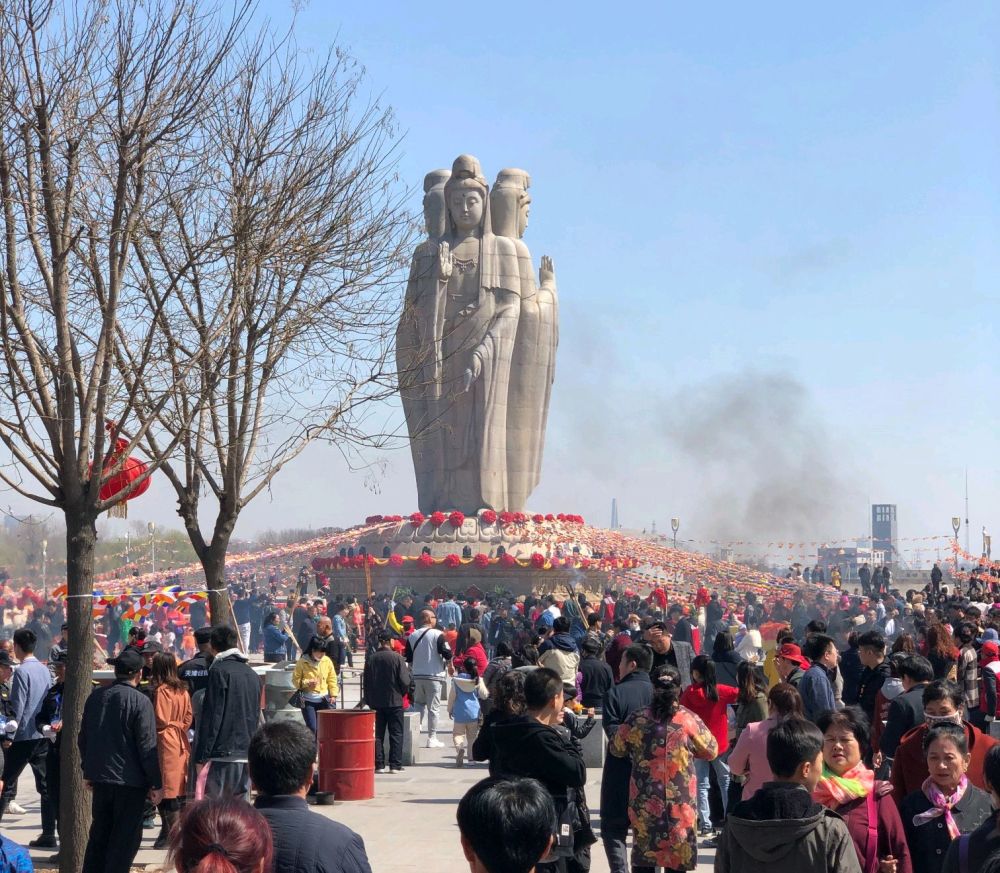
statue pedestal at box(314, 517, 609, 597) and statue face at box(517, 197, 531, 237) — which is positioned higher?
statue face at box(517, 197, 531, 237)

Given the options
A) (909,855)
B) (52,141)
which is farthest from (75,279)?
(909,855)

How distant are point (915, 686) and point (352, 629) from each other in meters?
21.5

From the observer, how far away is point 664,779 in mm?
7359

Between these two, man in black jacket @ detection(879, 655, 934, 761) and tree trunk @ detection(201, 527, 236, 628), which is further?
tree trunk @ detection(201, 527, 236, 628)

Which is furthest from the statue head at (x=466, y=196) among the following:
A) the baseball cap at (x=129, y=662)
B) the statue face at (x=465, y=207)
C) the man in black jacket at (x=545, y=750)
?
the man in black jacket at (x=545, y=750)

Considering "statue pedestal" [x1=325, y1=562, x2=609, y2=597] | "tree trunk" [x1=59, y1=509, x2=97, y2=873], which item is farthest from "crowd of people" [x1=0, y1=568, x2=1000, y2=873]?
"statue pedestal" [x1=325, y1=562, x2=609, y2=597]

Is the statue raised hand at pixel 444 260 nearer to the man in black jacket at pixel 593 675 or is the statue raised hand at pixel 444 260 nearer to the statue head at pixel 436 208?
the statue head at pixel 436 208

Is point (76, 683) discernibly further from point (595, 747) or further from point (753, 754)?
point (595, 747)

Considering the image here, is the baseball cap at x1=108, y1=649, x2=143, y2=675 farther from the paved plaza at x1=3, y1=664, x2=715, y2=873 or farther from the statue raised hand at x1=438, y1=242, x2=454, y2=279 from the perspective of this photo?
the statue raised hand at x1=438, y1=242, x2=454, y2=279

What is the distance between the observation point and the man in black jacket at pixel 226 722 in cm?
910

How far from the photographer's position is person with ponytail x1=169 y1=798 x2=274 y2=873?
10.6ft

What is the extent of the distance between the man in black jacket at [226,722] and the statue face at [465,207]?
95.7 feet

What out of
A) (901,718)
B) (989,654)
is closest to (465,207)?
(989,654)

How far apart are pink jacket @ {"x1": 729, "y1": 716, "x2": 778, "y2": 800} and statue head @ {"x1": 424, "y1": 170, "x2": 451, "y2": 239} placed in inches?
1220
